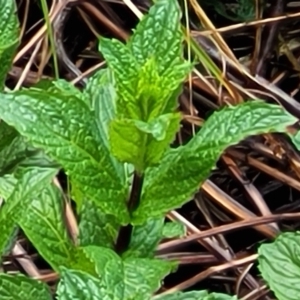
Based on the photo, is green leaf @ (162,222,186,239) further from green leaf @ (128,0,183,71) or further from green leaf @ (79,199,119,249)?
green leaf @ (128,0,183,71)

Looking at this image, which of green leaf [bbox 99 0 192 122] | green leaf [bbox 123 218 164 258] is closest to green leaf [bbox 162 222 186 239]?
green leaf [bbox 123 218 164 258]

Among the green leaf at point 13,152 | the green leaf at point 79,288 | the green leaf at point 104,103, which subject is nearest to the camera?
the green leaf at point 79,288

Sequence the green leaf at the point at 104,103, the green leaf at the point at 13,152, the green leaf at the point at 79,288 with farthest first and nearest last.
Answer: the green leaf at the point at 13,152 → the green leaf at the point at 104,103 → the green leaf at the point at 79,288

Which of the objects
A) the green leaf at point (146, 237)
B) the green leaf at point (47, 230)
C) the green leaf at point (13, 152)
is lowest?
the green leaf at point (146, 237)

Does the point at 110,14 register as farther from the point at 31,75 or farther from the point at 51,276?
the point at 51,276

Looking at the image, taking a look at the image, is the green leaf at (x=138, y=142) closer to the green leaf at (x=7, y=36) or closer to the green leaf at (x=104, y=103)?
the green leaf at (x=104, y=103)

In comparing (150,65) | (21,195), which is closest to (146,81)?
(150,65)

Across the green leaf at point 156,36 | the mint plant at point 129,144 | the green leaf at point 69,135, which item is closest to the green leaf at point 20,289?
the mint plant at point 129,144

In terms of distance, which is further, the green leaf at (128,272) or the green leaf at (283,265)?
the green leaf at (283,265)

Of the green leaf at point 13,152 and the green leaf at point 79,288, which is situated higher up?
the green leaf at point 13,152
